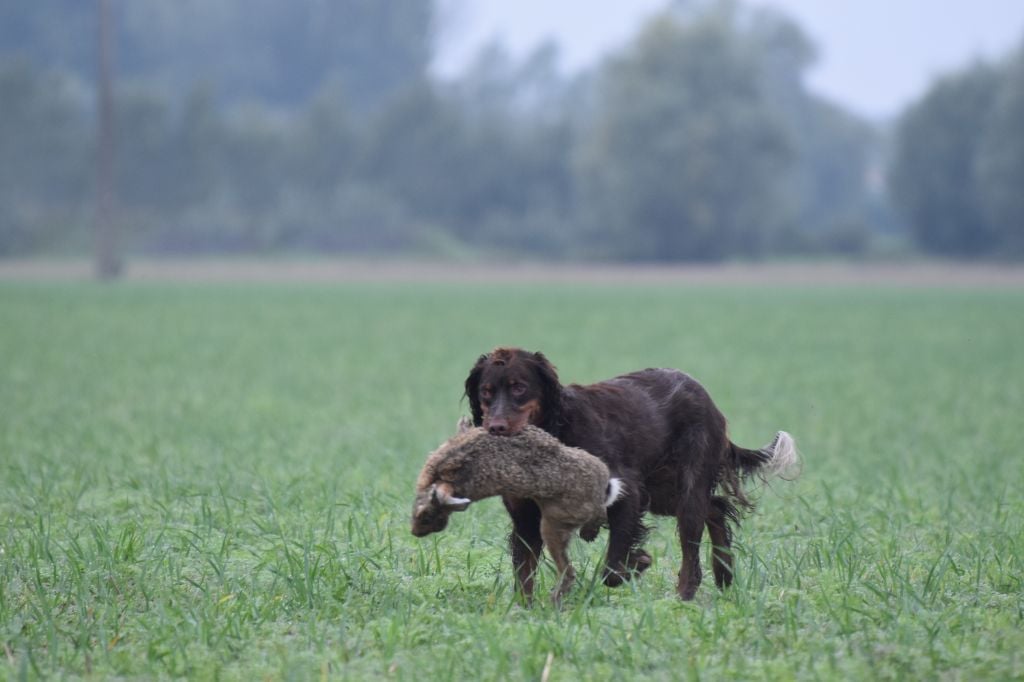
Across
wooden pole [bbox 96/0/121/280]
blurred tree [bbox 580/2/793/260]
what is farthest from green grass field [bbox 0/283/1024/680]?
blurred tree [bbox 580/2/793/260]

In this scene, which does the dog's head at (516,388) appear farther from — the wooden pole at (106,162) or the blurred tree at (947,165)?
the blurred tree at (947,165)

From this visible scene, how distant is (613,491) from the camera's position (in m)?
5.58

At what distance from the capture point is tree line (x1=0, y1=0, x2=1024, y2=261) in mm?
68875

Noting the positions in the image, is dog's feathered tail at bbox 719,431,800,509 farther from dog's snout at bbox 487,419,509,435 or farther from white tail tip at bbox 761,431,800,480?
dog's snout at bbox 487,419,509,435

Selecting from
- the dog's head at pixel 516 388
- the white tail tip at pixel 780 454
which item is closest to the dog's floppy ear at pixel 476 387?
the dog's head at pixel 516 388

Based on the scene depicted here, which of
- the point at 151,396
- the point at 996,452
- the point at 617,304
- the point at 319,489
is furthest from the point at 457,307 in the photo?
the point at 319,489

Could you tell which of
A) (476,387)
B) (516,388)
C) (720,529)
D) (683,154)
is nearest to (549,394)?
(516,388)

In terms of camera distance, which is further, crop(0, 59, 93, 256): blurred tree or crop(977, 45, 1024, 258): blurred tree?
crop(0, 59, 93, 256): blurred tree

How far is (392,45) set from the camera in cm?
10688

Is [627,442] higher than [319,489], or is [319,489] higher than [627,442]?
[627,442]

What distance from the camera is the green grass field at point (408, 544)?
196 inches

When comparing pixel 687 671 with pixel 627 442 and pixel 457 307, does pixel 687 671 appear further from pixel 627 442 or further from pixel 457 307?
pixel 457 307

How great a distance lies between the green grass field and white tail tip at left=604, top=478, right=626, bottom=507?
15.6 inches

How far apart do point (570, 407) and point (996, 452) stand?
7333 millimetres
